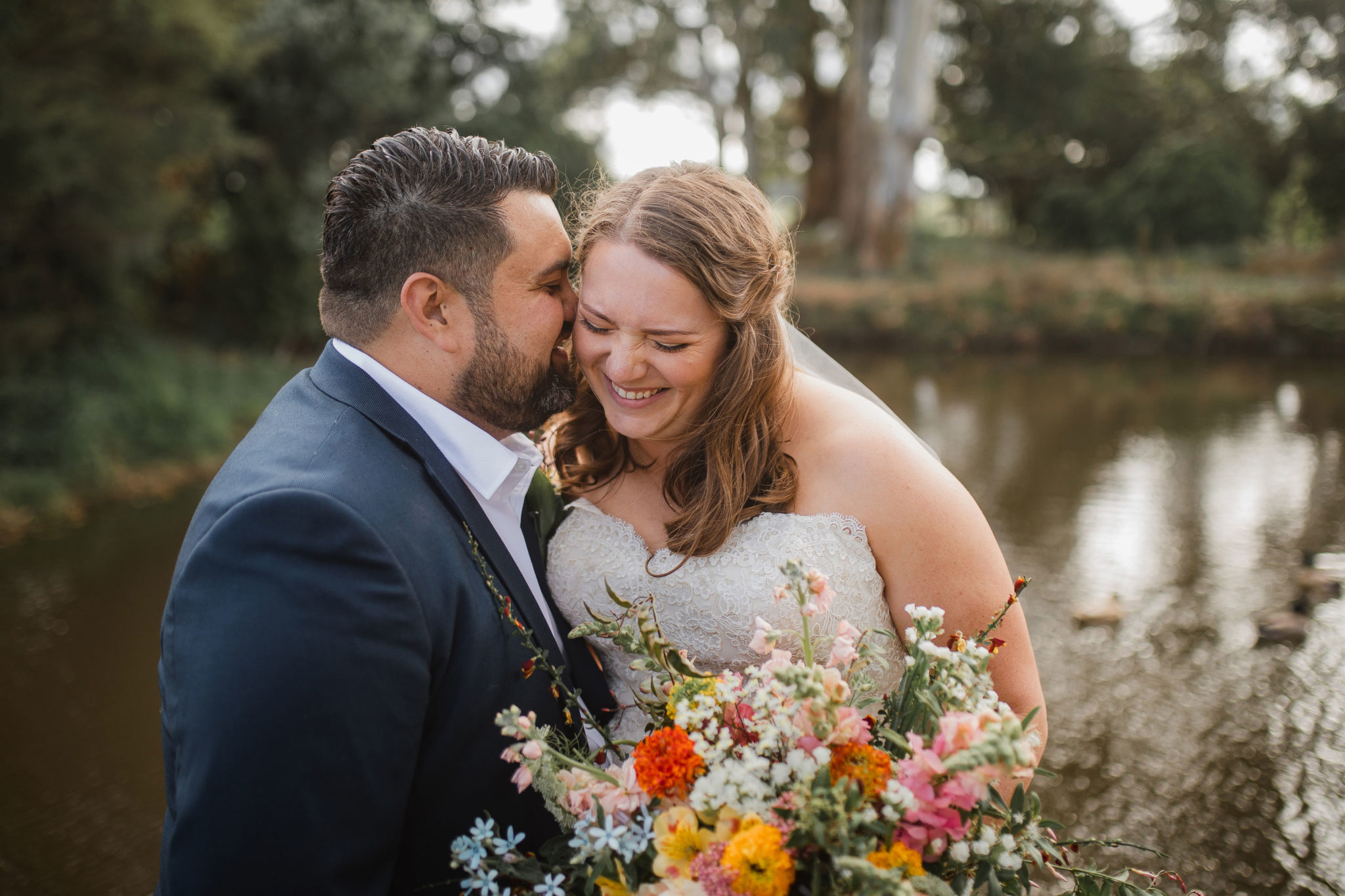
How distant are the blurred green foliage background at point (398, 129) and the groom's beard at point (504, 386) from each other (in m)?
6.65

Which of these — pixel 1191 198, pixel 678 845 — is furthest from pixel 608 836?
pixel 1191 198

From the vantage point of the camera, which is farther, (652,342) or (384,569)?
(652,342)

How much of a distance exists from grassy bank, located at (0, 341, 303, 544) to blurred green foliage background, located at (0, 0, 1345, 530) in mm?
27

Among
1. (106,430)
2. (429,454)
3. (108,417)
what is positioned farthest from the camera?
(108,417)

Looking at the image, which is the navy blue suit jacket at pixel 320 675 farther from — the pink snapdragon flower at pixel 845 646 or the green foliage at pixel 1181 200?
the green foliage at pixel 1181 200

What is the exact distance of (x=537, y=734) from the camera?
4.72ft

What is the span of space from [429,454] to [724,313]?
2.65 feet

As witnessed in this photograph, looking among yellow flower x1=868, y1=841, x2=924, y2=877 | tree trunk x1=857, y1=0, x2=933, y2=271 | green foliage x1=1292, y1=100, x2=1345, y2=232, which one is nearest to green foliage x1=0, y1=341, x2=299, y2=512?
yellow flower x1=868, y1=841, x2=924, y2=877

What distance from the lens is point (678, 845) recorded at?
4.29 ft

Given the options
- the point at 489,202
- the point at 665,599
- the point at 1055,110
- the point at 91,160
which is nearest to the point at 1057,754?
the point at 665,599

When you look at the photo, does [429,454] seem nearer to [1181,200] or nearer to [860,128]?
[1181,200]

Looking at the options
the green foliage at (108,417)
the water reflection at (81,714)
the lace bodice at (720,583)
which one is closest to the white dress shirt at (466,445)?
the lace bodice at (720,583)

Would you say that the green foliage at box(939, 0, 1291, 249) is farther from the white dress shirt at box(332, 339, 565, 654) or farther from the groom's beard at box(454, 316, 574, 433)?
the white dress shirt at box(332, 339, 565, 654)

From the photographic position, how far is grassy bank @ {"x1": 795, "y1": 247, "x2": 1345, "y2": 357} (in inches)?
479
